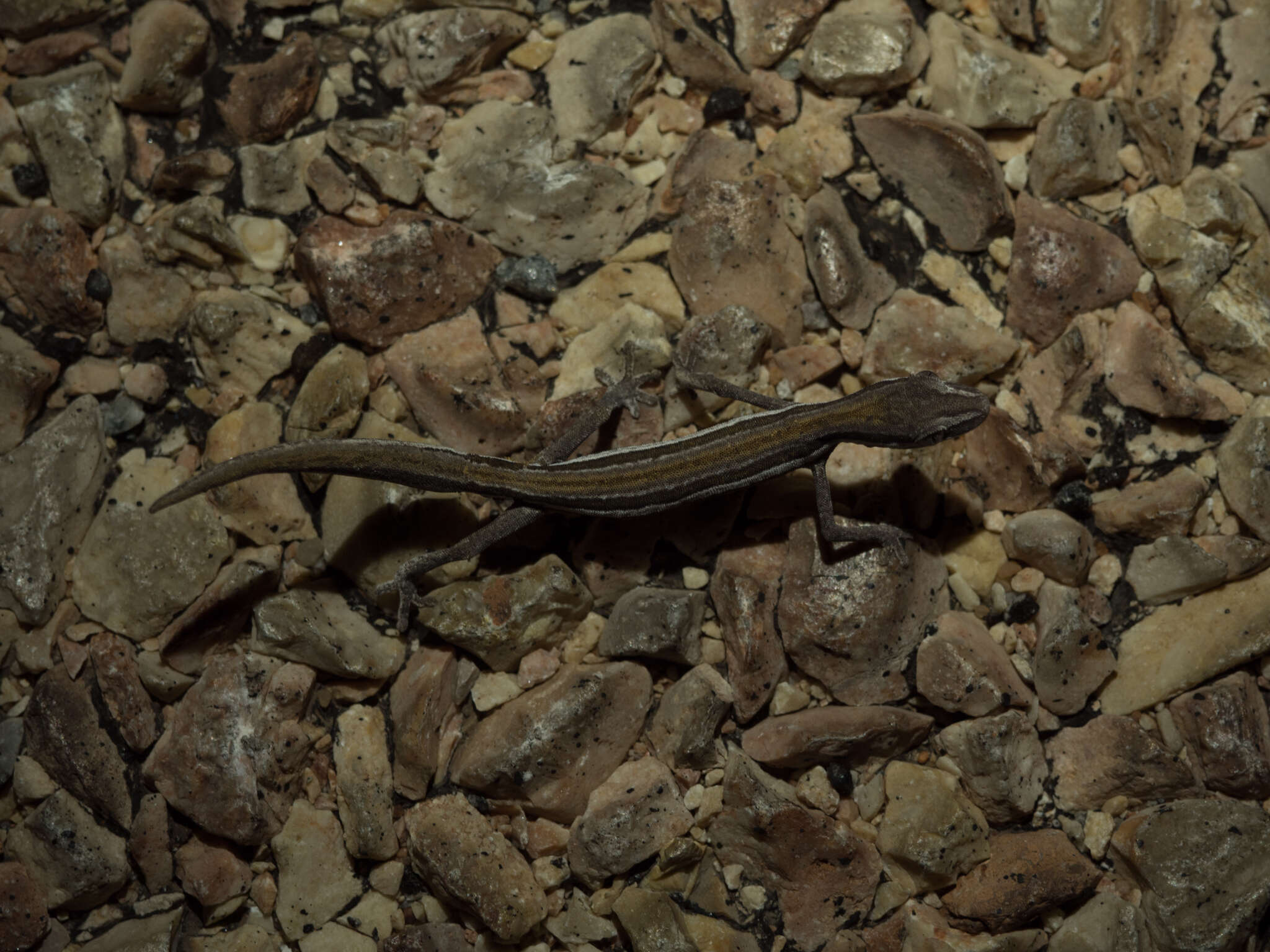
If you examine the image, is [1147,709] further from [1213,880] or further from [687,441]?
[687,441]

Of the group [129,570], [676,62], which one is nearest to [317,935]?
[129,570]

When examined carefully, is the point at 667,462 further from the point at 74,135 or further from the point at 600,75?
the point at 74,135

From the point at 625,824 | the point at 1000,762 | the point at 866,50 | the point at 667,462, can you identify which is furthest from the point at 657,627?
the point at 866,50

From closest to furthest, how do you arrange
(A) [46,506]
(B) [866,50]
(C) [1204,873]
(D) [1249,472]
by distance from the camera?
(C) [1204,873] → (D) [1249,472] → (A) [46,506] → (B) [866,50]

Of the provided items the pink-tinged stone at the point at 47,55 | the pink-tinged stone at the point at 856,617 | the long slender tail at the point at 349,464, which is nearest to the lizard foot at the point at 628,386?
the long slender tail at the point at 349,464

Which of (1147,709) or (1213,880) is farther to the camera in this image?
(1147,709)

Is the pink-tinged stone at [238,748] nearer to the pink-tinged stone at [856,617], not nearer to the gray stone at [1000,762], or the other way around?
the pink-tinged stone at [856,617]
